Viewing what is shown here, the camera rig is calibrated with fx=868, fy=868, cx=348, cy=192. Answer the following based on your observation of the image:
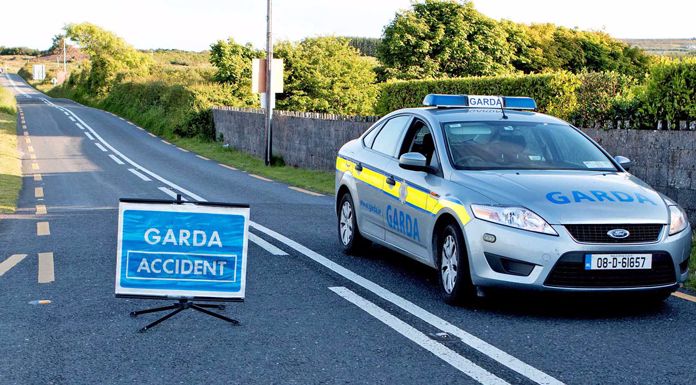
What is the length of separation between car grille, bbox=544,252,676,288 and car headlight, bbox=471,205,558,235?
244mm

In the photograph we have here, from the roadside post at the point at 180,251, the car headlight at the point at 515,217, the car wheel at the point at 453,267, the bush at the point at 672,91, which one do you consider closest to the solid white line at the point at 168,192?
the bush at the point at 672,91

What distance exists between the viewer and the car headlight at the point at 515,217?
6.30m

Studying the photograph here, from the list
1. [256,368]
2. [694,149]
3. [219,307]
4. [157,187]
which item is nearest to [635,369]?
[256,368]

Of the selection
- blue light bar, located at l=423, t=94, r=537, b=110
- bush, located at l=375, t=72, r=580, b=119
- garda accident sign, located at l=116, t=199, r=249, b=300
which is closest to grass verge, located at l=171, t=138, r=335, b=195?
bush, located at l=375, t=72, r=580, b=119

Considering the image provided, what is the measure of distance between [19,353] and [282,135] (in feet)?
69.9

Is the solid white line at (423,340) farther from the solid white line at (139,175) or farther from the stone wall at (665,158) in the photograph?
the solid white line at (139,175)

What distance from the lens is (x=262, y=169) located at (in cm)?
2464

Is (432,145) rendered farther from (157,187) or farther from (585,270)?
(157,187)

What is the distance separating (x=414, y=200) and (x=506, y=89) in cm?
1209

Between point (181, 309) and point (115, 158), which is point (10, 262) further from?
point (115, 158)

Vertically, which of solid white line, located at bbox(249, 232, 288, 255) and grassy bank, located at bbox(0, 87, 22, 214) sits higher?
solid white line, located at bbox(249, 232, 288, 255)

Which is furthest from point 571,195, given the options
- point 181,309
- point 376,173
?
point 181,309

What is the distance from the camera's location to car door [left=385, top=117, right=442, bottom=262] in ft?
24.5

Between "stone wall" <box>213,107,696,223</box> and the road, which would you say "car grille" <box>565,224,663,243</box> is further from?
"stone wall" <box>213,107,696,223</box>
